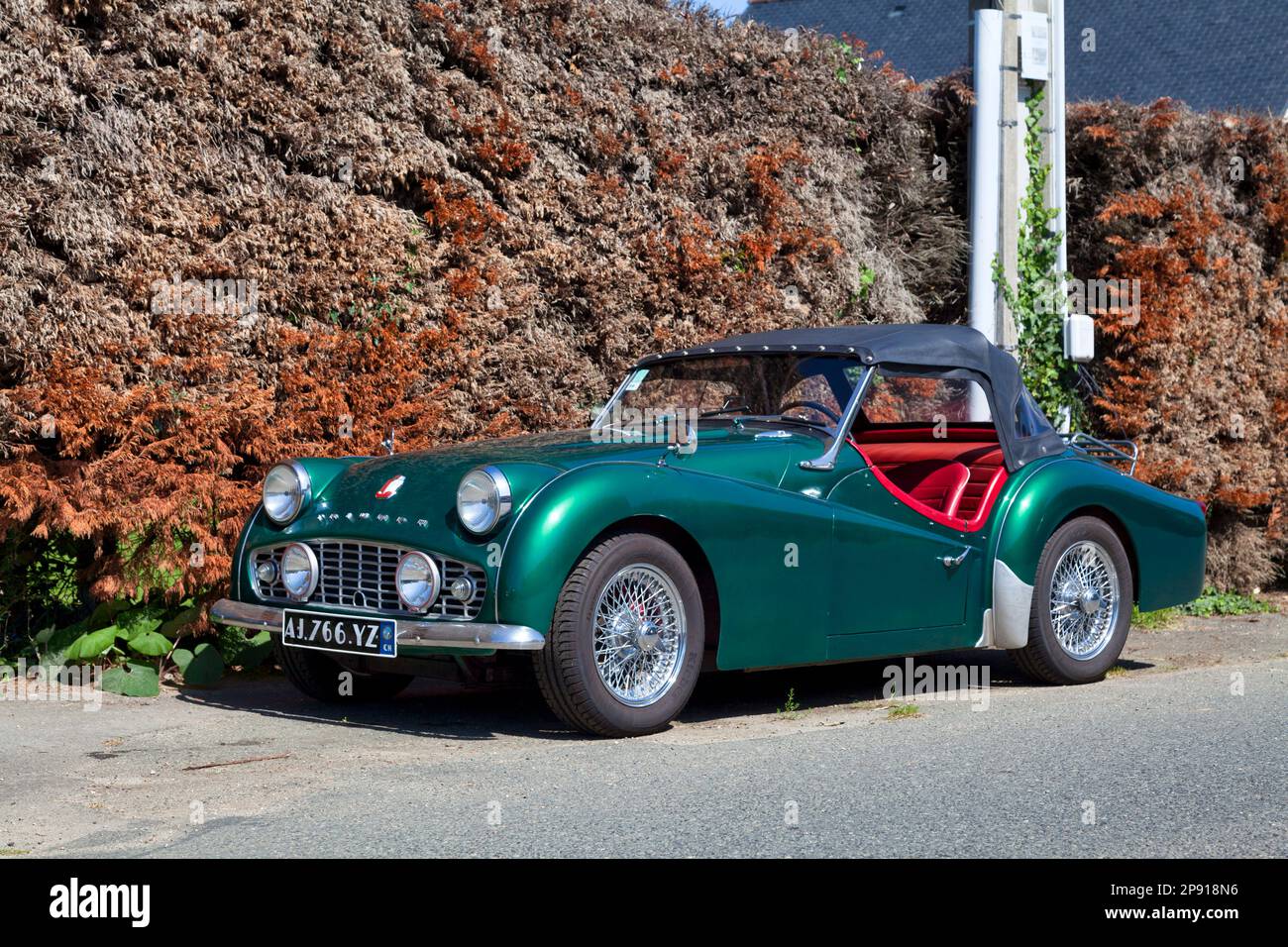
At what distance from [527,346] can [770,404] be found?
165 cm

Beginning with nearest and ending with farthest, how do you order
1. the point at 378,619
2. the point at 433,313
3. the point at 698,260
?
1. the point at 378,619
2. the point at 433,313
3. the point at 698,260

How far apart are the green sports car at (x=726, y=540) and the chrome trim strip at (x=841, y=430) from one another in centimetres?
1

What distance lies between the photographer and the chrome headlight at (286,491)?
5.80m

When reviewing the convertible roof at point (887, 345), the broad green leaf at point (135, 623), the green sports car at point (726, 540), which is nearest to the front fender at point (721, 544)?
the green sports car at point (726, 540)

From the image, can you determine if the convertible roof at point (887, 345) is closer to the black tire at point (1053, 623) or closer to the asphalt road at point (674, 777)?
the black tire at point (1053, 623)

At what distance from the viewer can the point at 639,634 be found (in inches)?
209

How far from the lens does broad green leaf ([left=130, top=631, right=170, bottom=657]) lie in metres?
6.50

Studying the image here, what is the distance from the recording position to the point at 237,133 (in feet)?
22.6

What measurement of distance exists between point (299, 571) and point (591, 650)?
124 centimetres

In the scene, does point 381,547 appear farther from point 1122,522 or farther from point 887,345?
point 1122,522

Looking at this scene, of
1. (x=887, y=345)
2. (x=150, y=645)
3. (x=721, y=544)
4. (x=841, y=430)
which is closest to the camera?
(x=721, y=544)

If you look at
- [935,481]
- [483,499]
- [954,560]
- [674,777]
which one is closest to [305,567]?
[483,499]
